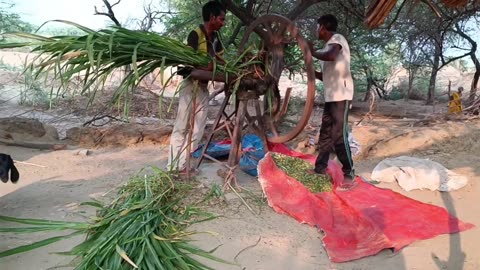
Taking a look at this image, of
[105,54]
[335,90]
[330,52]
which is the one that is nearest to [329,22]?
[330,52]

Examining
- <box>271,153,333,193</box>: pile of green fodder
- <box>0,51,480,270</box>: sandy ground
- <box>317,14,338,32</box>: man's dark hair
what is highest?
<box>317,14,338,32</box>: man's dark hair

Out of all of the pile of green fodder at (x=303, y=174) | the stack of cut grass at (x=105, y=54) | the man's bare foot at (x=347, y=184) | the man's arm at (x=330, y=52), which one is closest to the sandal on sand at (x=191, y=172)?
the pile of green fodder at (x=303, y=174)

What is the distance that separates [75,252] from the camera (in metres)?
2.69

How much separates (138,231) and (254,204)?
121 centimetres

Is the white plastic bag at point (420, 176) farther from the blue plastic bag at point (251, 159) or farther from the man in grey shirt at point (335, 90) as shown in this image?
the blue plastic bag at point (251, 159)

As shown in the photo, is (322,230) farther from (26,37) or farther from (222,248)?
(26,37)

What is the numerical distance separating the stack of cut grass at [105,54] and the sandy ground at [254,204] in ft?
3.42

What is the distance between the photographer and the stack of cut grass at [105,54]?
3189 mm

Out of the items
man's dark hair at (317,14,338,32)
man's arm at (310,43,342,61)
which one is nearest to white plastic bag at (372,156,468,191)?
man's arm at (310,43,342,61)

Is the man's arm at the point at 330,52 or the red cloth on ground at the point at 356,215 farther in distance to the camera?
the man's arm at the point at 330,52

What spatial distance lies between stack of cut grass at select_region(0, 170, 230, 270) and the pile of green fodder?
3.69 feet

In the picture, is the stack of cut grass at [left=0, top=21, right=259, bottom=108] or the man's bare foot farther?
the man's bare foot

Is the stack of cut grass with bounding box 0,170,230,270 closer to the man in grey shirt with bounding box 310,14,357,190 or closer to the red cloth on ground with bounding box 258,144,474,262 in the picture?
the red cloth on ground with bounding box 258,144,474,262

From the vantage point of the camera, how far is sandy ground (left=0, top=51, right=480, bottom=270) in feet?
10.3
